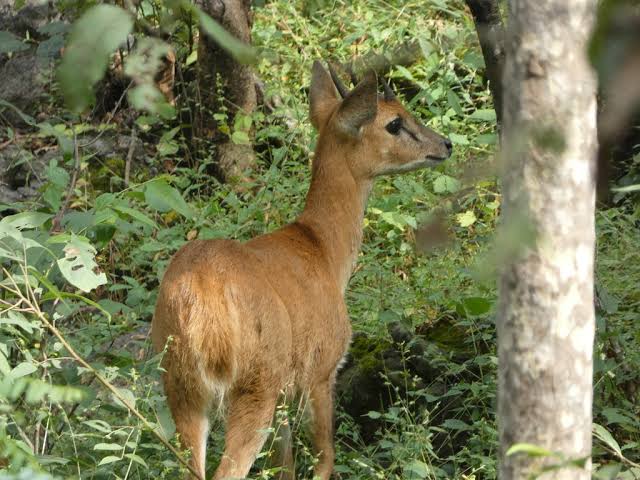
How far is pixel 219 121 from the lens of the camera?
9.20m

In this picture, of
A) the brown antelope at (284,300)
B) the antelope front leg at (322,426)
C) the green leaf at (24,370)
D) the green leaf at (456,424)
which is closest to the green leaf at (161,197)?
the brown antelope at (284,300)

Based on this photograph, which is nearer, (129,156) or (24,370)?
(24,370)

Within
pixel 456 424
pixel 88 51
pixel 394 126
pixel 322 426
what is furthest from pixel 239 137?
pixel 88 51

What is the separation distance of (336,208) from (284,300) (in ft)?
3.80

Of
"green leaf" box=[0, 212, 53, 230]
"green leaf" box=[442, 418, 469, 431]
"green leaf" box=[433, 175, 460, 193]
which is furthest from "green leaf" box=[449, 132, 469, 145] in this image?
"green leaf" box=[0, 212, 53, 230]

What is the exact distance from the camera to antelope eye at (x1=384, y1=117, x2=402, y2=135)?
21.2 ft

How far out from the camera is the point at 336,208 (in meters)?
6.14

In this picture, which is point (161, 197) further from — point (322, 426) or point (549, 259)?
point (549, 259)

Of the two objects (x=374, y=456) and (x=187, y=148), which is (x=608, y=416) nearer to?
(x=374, y=456)

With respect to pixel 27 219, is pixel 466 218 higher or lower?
lower

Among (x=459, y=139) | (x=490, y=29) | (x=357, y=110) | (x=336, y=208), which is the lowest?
(x=336, y=208)

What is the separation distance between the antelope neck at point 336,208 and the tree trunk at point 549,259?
3.47m

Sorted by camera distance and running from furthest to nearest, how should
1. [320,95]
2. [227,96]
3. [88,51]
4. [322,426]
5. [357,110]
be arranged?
[227,96], [320,95], [357,110], [322,426], [88,51]

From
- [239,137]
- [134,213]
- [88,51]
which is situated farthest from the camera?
[239,137]
